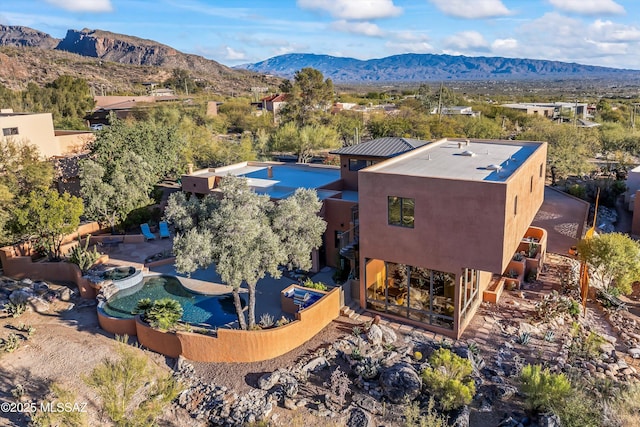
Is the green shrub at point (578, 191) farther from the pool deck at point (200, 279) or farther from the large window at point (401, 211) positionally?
the pool deck at point (200, 279)

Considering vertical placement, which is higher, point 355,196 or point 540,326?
point 355,196

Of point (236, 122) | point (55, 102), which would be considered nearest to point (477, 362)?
point (236, 122)

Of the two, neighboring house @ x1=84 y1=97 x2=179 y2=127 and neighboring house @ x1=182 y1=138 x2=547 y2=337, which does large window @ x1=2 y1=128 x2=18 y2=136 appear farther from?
neighboring house @ x1=182 y1=138 x2=547 y2=337

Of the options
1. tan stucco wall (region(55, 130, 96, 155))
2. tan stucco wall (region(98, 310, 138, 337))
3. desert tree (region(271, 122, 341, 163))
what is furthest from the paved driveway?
tan stucco wall (region(55, 130, 96, 155))

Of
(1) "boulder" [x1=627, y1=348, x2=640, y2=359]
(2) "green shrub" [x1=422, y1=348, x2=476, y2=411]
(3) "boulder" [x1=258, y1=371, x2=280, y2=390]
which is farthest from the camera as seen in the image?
(1) "boulder" [x1=627, y1=348, x2=640, y2=359]

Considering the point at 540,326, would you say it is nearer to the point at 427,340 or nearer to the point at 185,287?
the point at 427,340

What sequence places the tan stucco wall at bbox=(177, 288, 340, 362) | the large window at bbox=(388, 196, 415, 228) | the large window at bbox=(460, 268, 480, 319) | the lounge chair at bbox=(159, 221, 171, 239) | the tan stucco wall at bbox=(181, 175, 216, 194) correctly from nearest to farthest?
the tan stucco wall at bbox=(177, 288, 340, 362), the large window at bbox=(388, 196, 415, 228), the large window at bbox=(460, 268, 480, 319), the tan stucco wall at bbox=(181, 175, 216, 194), the lounge chair at bbox=(159, 221, 171, 239)
